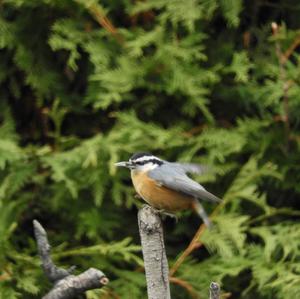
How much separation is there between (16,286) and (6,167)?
68 cm

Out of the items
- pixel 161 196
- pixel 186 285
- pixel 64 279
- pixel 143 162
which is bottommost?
pixel 186 285

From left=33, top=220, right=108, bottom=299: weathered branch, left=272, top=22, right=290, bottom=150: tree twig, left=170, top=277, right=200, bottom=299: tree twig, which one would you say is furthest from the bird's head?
left=272, top=22, right=290, bottom=150: tree twig

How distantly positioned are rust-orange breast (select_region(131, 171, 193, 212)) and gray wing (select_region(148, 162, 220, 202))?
3cm

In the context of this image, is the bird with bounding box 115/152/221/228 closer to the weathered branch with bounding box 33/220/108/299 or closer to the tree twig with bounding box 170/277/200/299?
the weathered branch with bounding box 33/220/108/299

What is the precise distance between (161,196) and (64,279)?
0.61m

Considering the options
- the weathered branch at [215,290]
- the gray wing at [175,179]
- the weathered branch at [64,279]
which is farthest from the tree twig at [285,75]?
the weathered branch at [215,290]

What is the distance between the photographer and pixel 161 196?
2.94m

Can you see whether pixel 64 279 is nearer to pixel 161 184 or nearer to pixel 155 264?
pixel 155 264

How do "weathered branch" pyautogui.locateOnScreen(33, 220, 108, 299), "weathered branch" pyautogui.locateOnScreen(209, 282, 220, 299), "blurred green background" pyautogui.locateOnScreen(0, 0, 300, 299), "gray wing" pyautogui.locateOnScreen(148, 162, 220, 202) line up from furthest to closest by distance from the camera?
"blurred green background" pyautogui.locateOnScreen(0, 0, 300, 299)
"gray wing" pyautogui.locateOnScreen(148, 162, 220, 202)
"weathered branch" pyautogui.locateOnScreen(33, 220, 108, 299)
"weathered branch" pyautogui.locateOnScreen(209, 282, 220, 299)

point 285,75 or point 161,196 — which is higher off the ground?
point 285,75

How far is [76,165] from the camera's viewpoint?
380 centimetres

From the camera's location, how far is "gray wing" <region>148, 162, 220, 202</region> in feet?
9.00

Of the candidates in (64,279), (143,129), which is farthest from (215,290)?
(143,129)

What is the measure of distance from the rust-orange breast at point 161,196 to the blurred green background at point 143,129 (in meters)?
0.63
